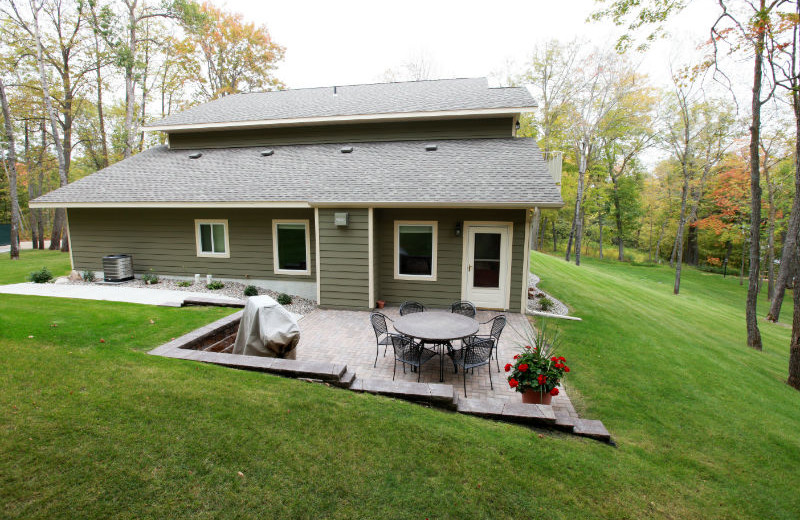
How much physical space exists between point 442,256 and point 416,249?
0.68m

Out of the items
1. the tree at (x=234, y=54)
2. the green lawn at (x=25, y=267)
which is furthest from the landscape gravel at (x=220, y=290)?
the tree at (x=234, y=54)

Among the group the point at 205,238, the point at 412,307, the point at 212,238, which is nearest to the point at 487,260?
the point at 412,307

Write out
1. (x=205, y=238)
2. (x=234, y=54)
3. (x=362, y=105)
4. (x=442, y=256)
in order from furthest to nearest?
1. (x=234, y=54)
2. (x=362, y=105)
3. (x=205, y=238)
4. (x=442, y=256)

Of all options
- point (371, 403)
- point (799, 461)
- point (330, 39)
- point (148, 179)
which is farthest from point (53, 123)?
point (799, 461)

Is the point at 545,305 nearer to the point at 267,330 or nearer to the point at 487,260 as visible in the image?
the point at 487,260

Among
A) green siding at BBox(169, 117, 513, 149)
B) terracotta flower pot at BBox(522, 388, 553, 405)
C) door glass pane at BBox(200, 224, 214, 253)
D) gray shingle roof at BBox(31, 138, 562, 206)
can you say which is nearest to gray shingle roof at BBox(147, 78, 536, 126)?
green siding at BBox(169, 117, 513, 149)

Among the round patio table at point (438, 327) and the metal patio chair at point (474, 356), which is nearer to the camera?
the metal patio chair at point (474, 356)

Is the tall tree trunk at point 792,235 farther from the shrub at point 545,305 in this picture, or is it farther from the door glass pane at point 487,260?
the door glass pane at point 487,260

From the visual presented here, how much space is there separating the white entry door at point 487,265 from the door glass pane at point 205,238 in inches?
292

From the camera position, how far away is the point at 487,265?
326 inches

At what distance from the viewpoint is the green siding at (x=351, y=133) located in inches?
405

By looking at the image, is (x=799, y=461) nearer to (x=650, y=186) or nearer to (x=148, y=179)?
(x=148, y=179)

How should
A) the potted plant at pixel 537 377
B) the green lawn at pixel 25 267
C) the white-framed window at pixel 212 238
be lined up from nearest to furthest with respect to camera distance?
1. the potted plant at pixel 537 377
2. the white-framed window at pixel 212 238
3. the green lawn at pixel 25 267

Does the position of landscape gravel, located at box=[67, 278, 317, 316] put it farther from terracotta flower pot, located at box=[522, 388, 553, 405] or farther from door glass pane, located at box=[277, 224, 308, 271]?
terracotta flower pot, located at box=[522, 388, 553, 405]
